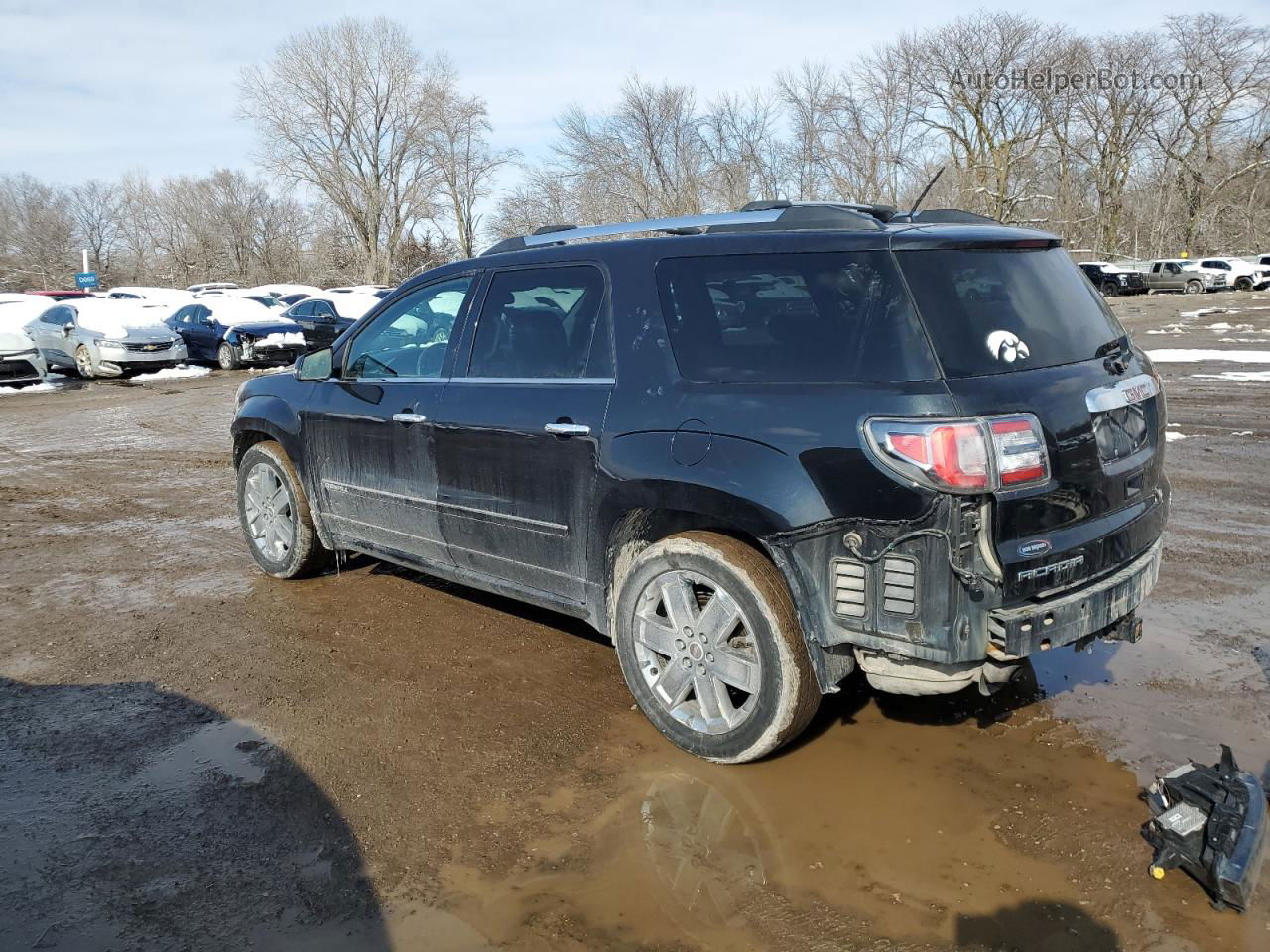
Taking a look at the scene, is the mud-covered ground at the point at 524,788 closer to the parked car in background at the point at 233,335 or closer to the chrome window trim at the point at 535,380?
the chrome window trim at the point at 535,380

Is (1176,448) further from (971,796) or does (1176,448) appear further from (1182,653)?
(971,796)

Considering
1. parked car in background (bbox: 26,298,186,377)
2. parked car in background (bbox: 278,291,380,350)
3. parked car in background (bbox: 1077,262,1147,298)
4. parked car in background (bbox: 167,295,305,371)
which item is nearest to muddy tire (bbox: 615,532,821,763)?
parked car in background (bbox: 278,291,380,350)

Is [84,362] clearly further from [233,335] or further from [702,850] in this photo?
[702,850]

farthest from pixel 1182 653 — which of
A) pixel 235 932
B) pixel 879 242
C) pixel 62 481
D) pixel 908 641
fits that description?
pixel 62 481

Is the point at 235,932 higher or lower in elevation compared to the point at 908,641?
lower

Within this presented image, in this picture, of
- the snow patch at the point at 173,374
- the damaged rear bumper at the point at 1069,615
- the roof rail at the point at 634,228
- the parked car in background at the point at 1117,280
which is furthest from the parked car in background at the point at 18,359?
the parked car in background at the point at 1117,280

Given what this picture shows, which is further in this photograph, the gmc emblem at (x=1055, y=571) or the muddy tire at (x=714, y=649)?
the muddy tire at (x=714, y=649)

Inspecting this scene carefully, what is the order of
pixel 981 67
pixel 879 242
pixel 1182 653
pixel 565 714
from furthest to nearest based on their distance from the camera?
1. pixel 981 67
2. pixel 1182 653
3. pixel 565 714
4. pixel 879 242

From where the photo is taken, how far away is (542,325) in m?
4.31

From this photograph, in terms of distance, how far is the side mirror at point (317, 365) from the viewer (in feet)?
17.8

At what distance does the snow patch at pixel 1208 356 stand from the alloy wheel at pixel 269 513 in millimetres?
14726

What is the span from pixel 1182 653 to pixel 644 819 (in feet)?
9.00

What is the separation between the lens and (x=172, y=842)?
3.24 m

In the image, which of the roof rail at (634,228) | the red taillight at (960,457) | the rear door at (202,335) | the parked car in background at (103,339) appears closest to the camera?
the red taillight at (960,457)
